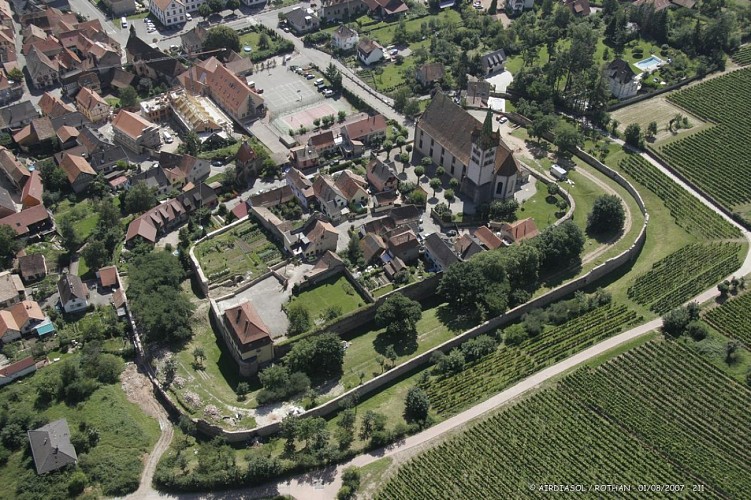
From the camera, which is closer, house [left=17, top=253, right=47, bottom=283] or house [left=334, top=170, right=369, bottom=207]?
house [left=17, top=253, right=47, bottom=283]

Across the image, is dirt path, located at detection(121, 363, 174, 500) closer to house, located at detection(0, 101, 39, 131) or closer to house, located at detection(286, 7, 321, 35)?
house, located at detection(0, 101, 39, 131)

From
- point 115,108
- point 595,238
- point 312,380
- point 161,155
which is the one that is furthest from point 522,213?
point 115,108

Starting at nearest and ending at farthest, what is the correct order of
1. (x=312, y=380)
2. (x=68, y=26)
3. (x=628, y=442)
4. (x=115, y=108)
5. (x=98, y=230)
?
(x=628, y=442), (x=312, y=380), (x=98, y=230), (x=115, y=108), (x=68, y=26)

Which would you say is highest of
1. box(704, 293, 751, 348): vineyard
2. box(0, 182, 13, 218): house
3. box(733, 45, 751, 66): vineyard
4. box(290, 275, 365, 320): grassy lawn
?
box(733, 45, 751, 66): vineyard

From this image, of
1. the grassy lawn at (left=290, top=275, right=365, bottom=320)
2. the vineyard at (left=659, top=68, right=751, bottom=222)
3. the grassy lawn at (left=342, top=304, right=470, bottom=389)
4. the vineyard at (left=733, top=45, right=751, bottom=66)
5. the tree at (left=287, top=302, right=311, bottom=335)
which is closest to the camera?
the grassy lawn at (left=342, top=304, right=470, bottom=389)

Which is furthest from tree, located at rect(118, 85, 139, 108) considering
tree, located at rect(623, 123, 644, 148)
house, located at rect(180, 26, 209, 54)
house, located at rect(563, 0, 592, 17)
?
house, located at rect(563, 0, 592, 17)

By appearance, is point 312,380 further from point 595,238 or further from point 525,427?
point 595,238

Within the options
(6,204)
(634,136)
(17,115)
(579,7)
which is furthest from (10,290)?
(579,7)

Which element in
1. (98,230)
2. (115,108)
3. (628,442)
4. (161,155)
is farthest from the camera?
(115,108)
